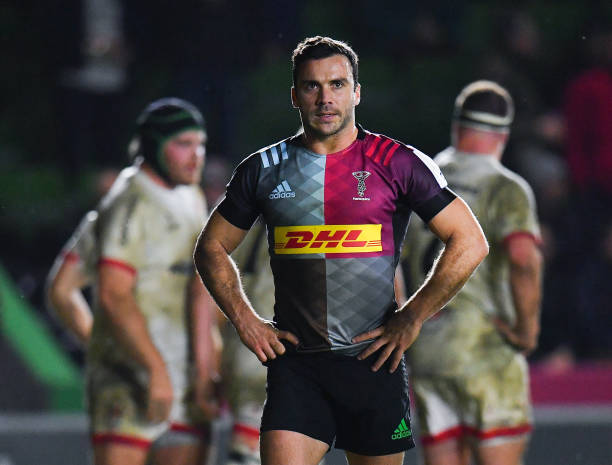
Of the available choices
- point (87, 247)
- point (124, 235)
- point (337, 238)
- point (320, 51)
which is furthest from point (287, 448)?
point (87, 247)

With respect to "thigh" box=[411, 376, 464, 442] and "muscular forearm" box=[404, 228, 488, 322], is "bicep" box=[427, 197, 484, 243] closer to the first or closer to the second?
"muscular forearm" box=[404, 228, 488, 322]

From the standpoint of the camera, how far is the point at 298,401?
18.2 ft

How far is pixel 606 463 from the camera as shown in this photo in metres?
9.72

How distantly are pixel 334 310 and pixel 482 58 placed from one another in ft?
28.5

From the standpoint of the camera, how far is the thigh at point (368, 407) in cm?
557

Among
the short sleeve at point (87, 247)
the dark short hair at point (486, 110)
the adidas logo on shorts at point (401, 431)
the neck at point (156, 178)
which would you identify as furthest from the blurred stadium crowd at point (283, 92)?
the adidas logo on shorts at point (401, 431)

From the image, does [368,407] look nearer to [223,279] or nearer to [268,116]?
[223,279]

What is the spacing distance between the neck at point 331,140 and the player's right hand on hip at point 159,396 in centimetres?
204

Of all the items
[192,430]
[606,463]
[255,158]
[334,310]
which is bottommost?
[606,463]

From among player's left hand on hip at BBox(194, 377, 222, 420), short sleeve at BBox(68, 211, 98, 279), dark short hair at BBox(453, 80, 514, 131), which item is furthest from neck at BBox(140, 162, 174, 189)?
dark short hair at BBox(453, 80, 514, 131)

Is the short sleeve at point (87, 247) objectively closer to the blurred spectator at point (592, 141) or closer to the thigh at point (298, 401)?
the thigh at point (298, 401)

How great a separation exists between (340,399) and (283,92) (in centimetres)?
976

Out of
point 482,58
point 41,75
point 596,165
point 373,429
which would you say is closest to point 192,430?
point 373,429

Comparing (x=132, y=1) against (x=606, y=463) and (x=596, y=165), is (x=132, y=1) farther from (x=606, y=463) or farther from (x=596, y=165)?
(x=606, y=463)
